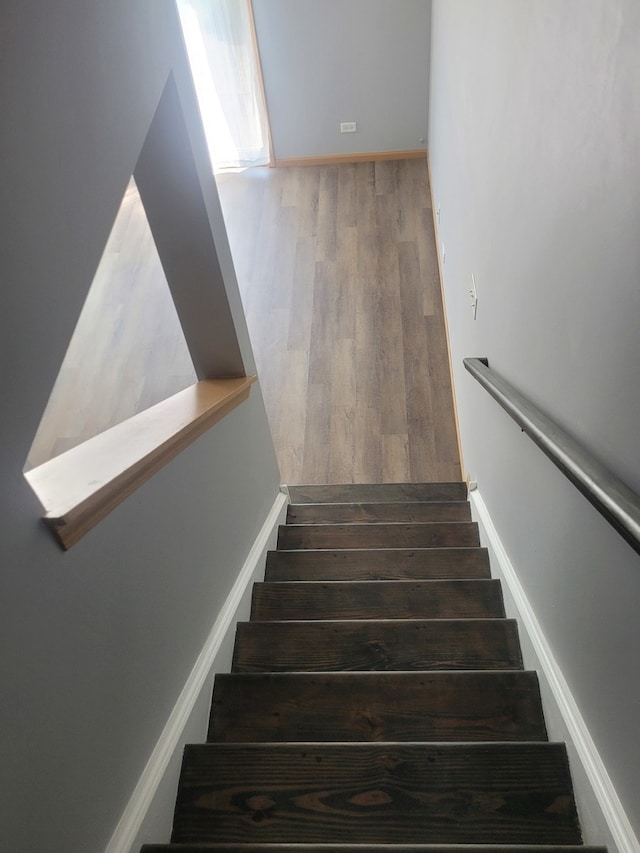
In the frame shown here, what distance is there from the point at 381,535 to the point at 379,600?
58 cm

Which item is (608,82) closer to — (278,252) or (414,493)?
(414,493)

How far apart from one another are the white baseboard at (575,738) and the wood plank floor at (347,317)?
6.03 ft

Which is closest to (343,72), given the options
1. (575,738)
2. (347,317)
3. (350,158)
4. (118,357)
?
(350,158)

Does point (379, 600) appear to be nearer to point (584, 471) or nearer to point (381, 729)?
point (381, 729)

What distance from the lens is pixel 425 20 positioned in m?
5.15

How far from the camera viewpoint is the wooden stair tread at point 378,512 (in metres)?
2.98

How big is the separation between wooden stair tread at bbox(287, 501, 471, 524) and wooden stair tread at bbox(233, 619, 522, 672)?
3.37 ft

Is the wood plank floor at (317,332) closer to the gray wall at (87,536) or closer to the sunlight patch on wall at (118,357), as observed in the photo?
the sunlight patch on wall at (118,357)

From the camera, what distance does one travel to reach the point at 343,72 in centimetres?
550

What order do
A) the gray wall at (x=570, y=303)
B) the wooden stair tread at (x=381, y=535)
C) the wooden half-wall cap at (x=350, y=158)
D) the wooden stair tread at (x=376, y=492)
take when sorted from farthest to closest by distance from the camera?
the wooden half-wall cap at (x=350, y=158) < the wooden stair tread at (x=376, y=492) < the wooden stair tread at (x=381, y=535) < the gray wall at (x=570, y=303)

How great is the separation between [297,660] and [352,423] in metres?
2.17

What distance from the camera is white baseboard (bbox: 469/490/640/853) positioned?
1.20 m

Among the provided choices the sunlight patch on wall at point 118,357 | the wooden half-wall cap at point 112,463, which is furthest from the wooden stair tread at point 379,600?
the sunlight patch on wall at point 118,357

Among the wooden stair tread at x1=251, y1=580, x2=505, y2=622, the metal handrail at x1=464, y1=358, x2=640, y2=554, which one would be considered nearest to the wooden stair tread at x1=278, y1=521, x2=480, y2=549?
the wooden stair tread at x1=251, y1=580, x2=505, y2=622
